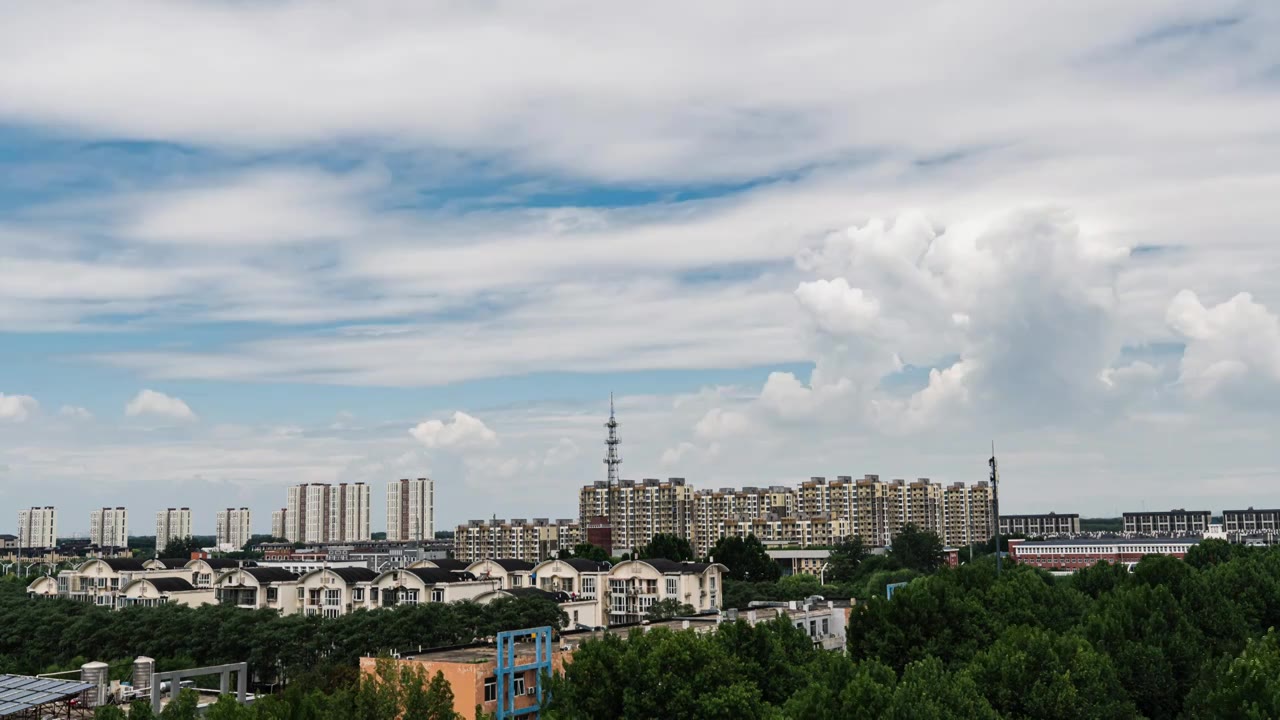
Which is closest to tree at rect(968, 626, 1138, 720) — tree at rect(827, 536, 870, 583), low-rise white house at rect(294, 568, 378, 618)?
low-rise white house at rect(294, 568, 378, 618)

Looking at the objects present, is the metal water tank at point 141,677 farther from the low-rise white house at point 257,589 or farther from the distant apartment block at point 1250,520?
the distant apartment block at point 1250,520

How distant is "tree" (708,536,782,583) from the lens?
91500 millimetres

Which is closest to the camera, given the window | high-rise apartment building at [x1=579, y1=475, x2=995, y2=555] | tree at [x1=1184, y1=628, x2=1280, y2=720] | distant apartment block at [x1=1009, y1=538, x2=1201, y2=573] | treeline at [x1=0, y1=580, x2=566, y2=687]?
tree at [x1=1184, y1=628, x2=1280, y2=720]

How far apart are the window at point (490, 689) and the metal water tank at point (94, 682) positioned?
1332cm

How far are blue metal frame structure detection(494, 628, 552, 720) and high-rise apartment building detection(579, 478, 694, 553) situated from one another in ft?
356

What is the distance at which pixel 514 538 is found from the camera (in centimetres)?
14688

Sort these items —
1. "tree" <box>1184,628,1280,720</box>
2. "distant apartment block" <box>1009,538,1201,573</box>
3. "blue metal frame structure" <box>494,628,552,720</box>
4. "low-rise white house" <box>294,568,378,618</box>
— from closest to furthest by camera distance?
"tree" <box>1184,628,1280,720</box> → "blue metal frame structure" <box>494,628,552,720</box> → "low-rise white house" <box>294,568,378,618</box> → "distant apartment block" <box>1009,538,1201,573</box>

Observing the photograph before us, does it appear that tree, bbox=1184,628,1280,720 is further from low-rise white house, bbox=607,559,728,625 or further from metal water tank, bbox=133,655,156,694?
low-rise white house, bbox=607,559,728,625

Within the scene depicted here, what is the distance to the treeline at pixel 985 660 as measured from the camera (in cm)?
2492

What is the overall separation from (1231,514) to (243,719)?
198m

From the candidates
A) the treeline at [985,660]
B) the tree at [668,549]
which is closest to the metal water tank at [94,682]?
the treeline at [985,660]

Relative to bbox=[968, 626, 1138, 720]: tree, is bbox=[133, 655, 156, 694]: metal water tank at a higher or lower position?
lower

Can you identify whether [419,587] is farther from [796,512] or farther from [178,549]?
[796,512]

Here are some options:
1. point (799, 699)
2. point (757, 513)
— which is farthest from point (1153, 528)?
point (799, 699)
